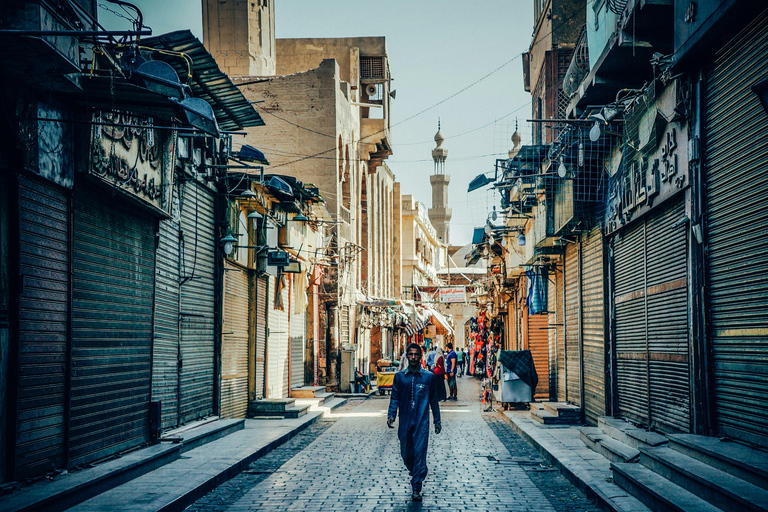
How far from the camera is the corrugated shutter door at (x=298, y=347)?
23.0m

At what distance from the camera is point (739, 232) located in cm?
751

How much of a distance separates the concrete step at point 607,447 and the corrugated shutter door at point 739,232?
1184 mm

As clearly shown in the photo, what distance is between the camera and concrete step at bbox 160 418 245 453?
11023 mm

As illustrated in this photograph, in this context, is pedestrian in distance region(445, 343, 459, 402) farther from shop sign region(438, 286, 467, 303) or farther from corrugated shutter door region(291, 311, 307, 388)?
shop sign region(438, 286, 467, 303)

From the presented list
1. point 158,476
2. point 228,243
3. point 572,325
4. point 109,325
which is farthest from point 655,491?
point 572,325

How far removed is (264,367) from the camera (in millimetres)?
18641

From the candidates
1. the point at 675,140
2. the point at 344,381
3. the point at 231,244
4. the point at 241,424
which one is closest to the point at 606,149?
the point at 675,140

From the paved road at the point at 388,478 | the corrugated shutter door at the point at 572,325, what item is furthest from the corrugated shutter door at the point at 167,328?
the corrugated shutter door at the point at 572,325

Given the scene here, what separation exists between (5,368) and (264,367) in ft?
38.5

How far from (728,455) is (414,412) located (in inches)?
125

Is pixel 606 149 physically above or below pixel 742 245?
above

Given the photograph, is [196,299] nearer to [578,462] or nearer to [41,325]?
[41,325]

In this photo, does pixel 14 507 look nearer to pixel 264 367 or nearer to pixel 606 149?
pixel 606 149

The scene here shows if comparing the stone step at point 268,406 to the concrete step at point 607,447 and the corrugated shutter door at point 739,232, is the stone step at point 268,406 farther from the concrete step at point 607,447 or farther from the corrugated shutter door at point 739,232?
the corrugated shutter door at point 739,232
